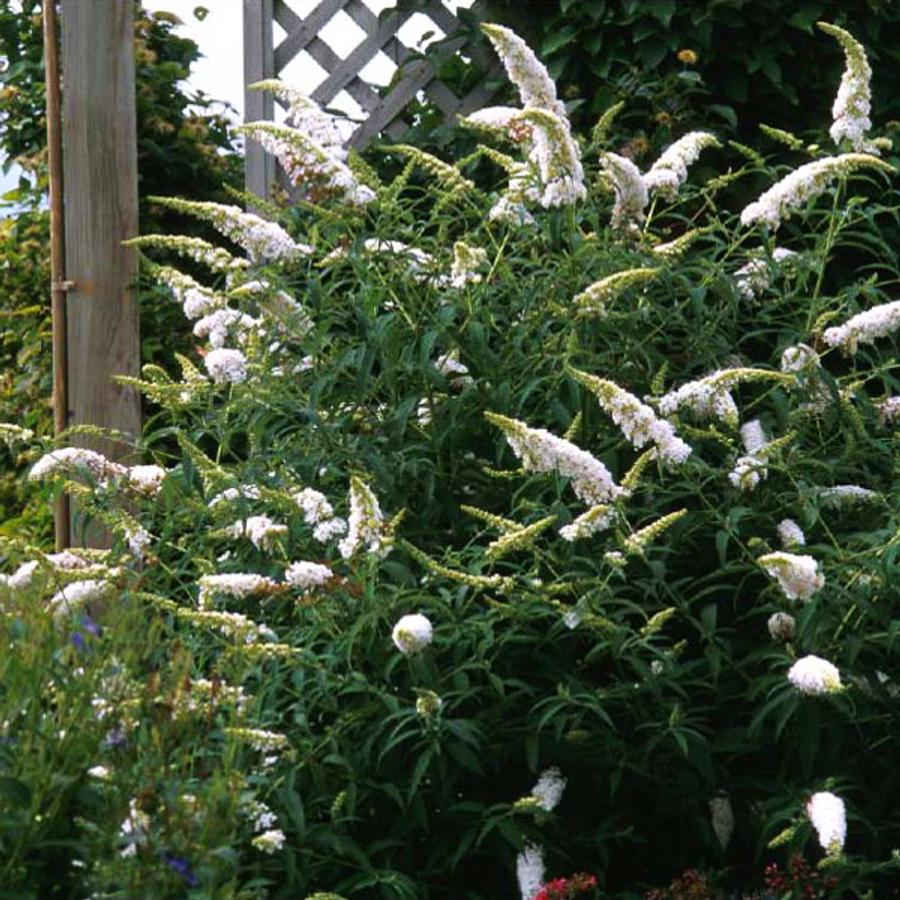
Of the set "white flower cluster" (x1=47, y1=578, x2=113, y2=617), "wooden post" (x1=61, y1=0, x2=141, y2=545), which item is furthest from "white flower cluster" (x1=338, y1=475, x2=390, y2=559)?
"wooden post" (x1=61, y1=0, x2=141, y2=545)

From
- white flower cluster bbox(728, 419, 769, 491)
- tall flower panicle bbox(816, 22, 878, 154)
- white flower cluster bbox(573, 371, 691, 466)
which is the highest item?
tall flower panicle bbox(816, 22, 878, 154)

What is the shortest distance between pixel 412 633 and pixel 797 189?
4.60 feet

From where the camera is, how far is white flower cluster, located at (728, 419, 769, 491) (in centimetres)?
351

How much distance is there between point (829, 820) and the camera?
9.65 feet

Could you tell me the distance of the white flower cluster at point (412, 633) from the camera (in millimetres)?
3006

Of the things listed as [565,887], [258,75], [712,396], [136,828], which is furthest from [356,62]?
[136,828]

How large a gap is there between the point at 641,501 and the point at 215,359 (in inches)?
35.8

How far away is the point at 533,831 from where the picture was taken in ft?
10.7

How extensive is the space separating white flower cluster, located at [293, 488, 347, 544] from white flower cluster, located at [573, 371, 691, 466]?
0.53 meters

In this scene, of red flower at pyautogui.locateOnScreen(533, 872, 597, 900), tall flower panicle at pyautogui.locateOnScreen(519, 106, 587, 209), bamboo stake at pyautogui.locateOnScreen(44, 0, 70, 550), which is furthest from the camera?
bamboo stake at pyautogui.locateOnScreen(44, 0, 70, 550)

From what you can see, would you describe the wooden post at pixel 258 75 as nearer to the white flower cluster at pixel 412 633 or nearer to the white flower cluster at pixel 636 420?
the white flower cluster at pixel 636 420

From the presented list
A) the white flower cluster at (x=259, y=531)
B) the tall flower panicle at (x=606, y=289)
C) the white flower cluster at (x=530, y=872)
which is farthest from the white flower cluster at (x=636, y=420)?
the white flower cluster at (x=530, y=872)

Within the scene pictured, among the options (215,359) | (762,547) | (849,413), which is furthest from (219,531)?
(849,413)

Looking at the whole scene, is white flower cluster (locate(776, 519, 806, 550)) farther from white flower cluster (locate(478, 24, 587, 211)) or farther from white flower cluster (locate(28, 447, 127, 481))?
white flower cluster (locate(28, 447, 127, 481))
